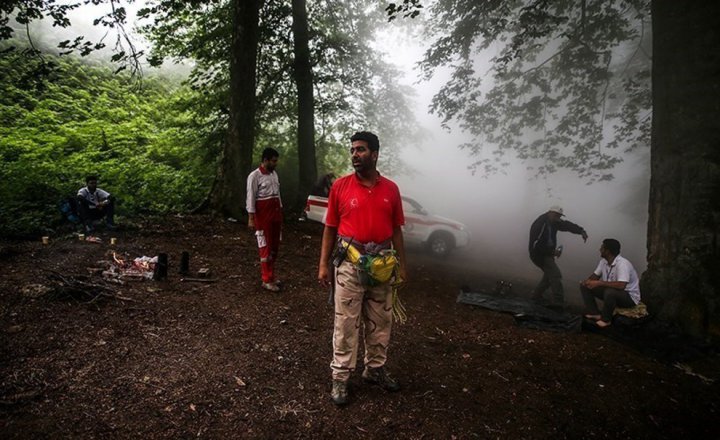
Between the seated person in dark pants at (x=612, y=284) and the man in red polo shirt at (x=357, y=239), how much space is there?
4164mm

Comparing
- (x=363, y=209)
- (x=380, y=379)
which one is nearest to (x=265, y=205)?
(x=363, y=209)

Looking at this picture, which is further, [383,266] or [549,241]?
[549,241]

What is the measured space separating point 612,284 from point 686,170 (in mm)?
1970

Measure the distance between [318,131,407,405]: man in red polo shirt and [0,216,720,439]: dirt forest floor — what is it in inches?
22.3

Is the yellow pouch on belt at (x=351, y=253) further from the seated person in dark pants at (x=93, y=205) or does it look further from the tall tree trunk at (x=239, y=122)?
the seated person in dark pants at (x=93, y=205)

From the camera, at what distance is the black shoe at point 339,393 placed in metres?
3.10

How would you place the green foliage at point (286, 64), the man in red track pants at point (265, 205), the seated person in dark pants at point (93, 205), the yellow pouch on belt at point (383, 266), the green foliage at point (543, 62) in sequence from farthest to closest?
the green foliage at point (286, 64) < the green foliage at point (543, 62) < the seated person in dark pants at point (93, 205) < the man in red track pants at point (265, 205) < the yellow pouch on belt at point (383, 266)

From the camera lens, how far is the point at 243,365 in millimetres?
3559

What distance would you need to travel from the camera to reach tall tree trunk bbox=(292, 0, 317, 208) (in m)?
10.7

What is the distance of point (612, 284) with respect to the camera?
222 inches

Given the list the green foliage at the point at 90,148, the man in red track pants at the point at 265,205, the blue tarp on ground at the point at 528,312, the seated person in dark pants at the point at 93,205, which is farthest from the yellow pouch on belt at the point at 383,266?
the green foliage at the point at 90,148

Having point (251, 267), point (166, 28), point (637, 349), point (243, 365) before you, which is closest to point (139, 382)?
point (243, 365)

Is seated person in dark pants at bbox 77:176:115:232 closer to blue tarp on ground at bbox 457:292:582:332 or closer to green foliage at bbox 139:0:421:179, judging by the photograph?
green foliage at bbox 139:0:421:179

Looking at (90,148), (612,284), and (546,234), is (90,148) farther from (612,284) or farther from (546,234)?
(612,284)
